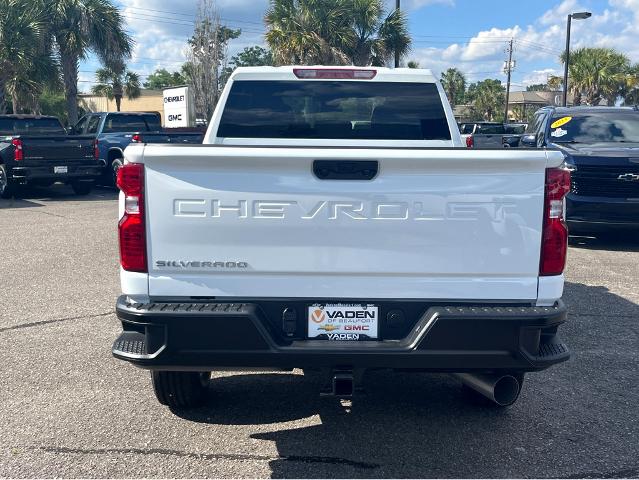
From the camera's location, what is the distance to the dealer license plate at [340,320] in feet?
11.2

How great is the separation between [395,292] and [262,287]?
0.64 meters

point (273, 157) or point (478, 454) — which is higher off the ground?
point (273, 157)

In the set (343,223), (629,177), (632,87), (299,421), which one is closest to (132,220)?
(343,223)

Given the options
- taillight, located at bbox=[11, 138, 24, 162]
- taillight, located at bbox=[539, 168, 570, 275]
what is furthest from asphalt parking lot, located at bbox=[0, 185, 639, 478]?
taillight, located at bbox=[11, 138, 24, 162]

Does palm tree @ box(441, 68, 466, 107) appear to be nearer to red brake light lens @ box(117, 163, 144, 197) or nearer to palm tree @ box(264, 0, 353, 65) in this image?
palm tree @ box(264, 0, 353, 65)

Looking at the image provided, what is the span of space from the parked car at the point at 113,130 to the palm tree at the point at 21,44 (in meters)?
5.95

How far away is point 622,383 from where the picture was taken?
489 centimetres

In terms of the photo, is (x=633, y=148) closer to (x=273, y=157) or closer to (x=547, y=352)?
(x=547, y=352)

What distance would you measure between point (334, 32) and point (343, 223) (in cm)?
2426

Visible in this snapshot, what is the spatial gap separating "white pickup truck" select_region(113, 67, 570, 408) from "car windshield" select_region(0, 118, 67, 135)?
610 inches

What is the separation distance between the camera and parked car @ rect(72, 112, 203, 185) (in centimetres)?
1738

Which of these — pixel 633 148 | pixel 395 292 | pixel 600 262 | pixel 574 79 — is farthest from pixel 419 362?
pixel 574 79

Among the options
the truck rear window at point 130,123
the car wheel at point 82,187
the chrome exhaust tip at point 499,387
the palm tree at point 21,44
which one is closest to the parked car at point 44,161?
the car wheel at point 82,187

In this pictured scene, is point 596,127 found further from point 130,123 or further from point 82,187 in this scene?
point 82,187
